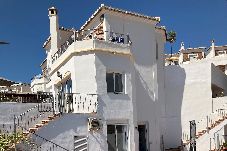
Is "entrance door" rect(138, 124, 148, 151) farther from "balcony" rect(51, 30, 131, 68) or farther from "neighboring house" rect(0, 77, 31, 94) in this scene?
"neighboring house" rect(0, 77, 31, 94)

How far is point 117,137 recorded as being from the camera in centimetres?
2214

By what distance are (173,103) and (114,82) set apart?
30.7ft

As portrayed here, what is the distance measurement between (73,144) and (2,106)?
6254 millimetres

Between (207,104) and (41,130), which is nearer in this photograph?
(41,130)

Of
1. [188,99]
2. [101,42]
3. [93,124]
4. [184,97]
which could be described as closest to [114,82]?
[101,42]

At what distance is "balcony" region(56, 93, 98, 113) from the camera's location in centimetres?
2152

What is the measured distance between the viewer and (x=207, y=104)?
29.6 meters

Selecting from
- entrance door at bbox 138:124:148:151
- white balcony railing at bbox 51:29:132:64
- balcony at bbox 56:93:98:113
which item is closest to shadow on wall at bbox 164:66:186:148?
entrance door at bbox 138:124:148:151

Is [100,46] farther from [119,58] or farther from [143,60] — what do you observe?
[143,60]

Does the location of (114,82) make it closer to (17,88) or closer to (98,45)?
(98,45)

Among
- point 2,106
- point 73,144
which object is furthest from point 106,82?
point 2,106

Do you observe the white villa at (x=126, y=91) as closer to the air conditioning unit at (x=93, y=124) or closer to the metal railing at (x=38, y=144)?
the air conditioning unit at (x=93, y=124)

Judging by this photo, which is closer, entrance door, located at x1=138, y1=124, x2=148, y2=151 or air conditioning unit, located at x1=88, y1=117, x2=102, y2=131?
air conditioning unit, located at x1=88, y1=117, x2=102, y2=131

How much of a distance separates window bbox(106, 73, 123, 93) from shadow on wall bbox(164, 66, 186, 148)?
27.0 ft
